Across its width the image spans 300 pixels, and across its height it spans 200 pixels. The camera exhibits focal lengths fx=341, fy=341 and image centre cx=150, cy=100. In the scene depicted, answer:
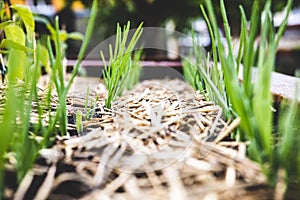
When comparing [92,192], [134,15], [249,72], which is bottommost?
[92,192]

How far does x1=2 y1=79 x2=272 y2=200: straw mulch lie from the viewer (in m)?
0.35

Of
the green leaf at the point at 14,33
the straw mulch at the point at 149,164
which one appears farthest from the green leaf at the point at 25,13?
the straw mulch at the point at 149,164

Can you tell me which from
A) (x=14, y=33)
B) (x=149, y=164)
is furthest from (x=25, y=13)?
(x=149, y=164)

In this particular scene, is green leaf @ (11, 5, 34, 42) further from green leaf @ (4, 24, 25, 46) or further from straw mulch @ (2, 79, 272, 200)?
straw mulch @ (2, 79, 272, 200)

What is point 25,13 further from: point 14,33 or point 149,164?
point 149,164

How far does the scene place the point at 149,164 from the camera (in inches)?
16.2

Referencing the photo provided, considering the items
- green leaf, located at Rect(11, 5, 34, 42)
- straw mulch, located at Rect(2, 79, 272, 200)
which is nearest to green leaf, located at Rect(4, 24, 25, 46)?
green leaf, located at Rect(11, 5, 34, 42)

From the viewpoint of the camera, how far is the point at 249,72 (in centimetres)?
46

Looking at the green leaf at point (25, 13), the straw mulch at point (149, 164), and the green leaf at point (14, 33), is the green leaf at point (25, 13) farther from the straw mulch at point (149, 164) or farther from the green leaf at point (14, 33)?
the straw mulch at point (149, 164)

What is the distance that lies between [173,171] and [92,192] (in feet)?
0.30

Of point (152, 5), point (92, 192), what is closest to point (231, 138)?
point (92, 192)

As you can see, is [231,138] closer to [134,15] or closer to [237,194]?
[237,194]

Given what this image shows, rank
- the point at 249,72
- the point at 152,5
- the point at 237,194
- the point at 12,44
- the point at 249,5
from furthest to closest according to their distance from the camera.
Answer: the point at 152,5 < the point at 249,5 < the point at 12,44 < the point at 249,72 < the point at 237,194

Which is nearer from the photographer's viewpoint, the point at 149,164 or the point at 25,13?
the point at 149,164
